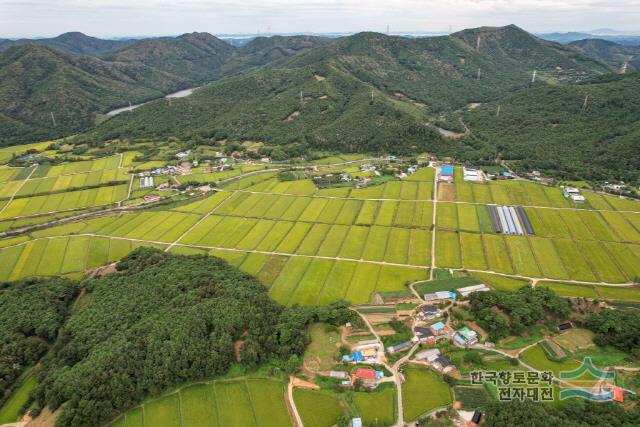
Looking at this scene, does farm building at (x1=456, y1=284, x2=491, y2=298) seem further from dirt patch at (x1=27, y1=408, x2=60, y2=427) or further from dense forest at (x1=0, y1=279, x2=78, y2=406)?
dense forest at (x1=0, y1=279, x2=78, y2=406)

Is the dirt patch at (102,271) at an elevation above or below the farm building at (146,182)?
below

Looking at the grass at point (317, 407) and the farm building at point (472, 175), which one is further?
the farm building at point (472, 175)

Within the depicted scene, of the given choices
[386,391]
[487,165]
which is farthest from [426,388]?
[487,165]

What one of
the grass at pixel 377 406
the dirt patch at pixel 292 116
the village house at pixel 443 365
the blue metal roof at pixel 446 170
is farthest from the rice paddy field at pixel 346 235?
the dirt patch at pixel 292 116

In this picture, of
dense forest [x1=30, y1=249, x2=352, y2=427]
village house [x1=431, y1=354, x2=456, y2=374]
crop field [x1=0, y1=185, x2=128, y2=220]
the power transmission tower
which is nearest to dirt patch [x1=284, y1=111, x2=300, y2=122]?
crop field [x1=0, y1=185, x2=128, y2=220]

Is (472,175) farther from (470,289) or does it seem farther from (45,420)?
(45,420)

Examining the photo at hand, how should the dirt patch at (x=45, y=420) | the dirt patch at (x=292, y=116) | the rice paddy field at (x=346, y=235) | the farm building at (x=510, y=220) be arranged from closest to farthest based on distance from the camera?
the dirt patch at (x=45, y=420)
the rice paddy field at (x=346, y=235)
the farm building at (x=510, y=220)
the dirt patch at (x=292, y=116)

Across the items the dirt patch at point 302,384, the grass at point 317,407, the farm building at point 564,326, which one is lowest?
the grass at point 317,407

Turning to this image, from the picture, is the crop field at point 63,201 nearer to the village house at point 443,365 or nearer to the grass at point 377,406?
the grass at point 377,406
